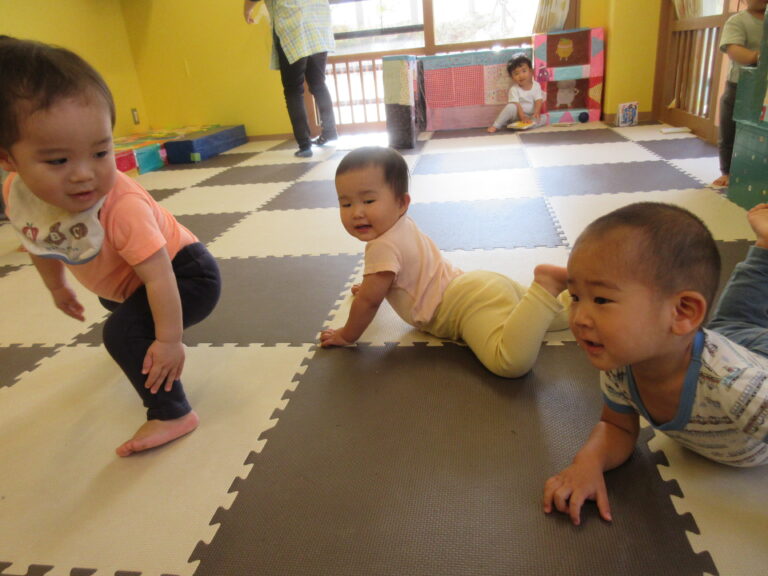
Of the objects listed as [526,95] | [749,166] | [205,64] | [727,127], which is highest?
[205,64]

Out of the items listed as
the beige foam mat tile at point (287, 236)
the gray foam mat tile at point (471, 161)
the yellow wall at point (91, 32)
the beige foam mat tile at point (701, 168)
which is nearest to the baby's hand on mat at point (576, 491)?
the beige foam mat tile at point (287, 236)

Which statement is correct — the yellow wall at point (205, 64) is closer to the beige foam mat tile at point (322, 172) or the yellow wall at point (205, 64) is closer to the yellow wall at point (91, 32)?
the yellow wall at point (91, 32)

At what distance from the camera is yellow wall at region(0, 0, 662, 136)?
4.87 m

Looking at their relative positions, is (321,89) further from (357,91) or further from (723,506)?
(723,506)

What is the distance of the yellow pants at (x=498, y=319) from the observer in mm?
1212

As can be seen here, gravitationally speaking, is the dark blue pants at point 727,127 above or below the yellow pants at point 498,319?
above

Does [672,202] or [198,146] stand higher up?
[198,146]

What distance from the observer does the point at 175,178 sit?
4.20 m

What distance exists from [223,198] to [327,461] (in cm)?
264

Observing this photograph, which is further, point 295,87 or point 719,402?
point 295,87

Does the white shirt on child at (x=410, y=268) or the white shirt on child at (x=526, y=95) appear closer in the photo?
the white shirt on child at (x=410, y=268)

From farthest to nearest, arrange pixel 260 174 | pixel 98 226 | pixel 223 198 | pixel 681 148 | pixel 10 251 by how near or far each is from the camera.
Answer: pixel 260 174 → pixel 681 148 → pixel 223 198 → pixel 10 251 → pixel 98 226

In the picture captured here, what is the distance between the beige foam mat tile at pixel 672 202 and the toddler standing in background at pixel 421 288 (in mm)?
844

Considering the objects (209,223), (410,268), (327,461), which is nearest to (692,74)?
(209,223)
